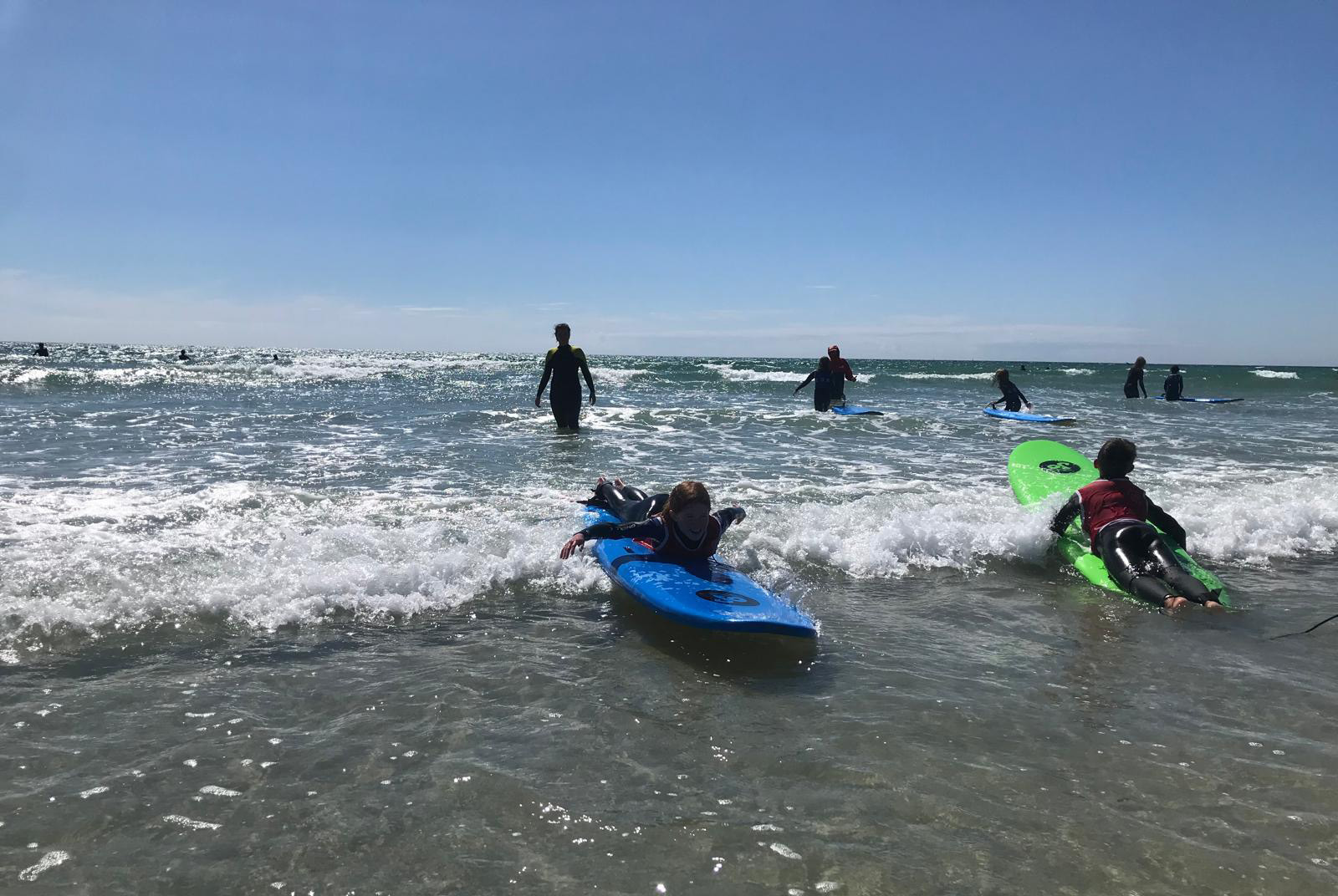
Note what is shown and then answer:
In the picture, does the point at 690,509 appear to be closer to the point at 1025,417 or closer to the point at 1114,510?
the point at 1114,510

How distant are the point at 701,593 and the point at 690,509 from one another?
0.82 metres

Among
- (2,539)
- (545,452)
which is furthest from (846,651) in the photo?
(545,452)

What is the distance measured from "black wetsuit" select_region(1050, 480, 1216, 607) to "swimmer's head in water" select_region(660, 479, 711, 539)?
299cm

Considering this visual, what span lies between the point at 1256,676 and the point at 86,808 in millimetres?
5154

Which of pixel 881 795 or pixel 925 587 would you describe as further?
pixel 925 587

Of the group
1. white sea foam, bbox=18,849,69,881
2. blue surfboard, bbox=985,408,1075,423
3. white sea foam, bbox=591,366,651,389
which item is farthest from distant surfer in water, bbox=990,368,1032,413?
white sea foam, bbox=591,366,651,389

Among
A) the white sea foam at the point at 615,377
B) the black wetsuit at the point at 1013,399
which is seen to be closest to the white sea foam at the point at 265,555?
the black wetsuit at the point at 1013,399

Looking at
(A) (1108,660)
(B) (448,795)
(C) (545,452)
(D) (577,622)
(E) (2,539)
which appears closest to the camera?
(B) (448,795)

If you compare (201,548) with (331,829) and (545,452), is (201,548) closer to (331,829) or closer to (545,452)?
(331,829)

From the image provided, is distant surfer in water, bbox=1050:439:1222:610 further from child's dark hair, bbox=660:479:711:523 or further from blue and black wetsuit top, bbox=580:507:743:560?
child's dark hair, bbox=660:479:711:523

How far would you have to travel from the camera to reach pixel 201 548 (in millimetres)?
6164

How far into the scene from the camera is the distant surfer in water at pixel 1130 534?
5227 millimetres

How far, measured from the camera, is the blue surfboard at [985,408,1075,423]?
1859 cm

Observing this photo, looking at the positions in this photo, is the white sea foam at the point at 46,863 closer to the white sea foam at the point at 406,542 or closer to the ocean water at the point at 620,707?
the ocean water at the point at 620,707
